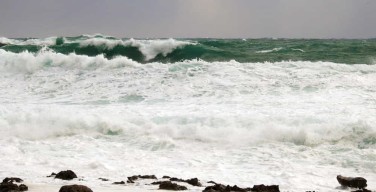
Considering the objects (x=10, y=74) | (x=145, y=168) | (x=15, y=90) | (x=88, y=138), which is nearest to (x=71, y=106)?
(x=88, y=138)

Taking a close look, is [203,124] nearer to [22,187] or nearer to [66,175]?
[66,175]

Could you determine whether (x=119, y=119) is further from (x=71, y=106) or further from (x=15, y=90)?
(x=15, y=90)

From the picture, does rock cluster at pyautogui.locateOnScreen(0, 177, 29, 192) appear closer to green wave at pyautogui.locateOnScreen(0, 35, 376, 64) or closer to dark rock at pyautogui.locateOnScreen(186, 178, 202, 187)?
dark rock at pyautogui.locateOnScreen(186, 178, 202, 187)

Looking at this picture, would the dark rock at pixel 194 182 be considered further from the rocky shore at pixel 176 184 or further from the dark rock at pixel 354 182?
the dark rock at pixel 354 182

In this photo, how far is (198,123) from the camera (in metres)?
10.0

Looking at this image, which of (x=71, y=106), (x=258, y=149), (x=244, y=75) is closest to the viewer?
(x=258, y=149)

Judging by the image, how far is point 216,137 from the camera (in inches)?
370

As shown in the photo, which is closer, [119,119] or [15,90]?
[119,119]

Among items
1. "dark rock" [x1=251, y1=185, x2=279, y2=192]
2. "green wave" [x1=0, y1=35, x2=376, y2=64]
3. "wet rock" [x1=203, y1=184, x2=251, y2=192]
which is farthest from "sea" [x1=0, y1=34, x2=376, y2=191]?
"green wave" [x1=0, y1=35, x2=376, y2=64]

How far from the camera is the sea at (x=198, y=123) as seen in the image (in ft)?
24.3

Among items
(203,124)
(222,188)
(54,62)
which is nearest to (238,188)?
(222,188)

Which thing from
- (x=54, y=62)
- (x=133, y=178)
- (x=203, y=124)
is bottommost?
(x=133, y=178)

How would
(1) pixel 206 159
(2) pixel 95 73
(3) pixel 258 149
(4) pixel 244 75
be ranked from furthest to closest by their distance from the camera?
(2) pixel 95 73 → (4) pixel 244 75 → (3) pixel 258 149 → (1) pixel 206 159

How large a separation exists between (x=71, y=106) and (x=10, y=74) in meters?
7.66
